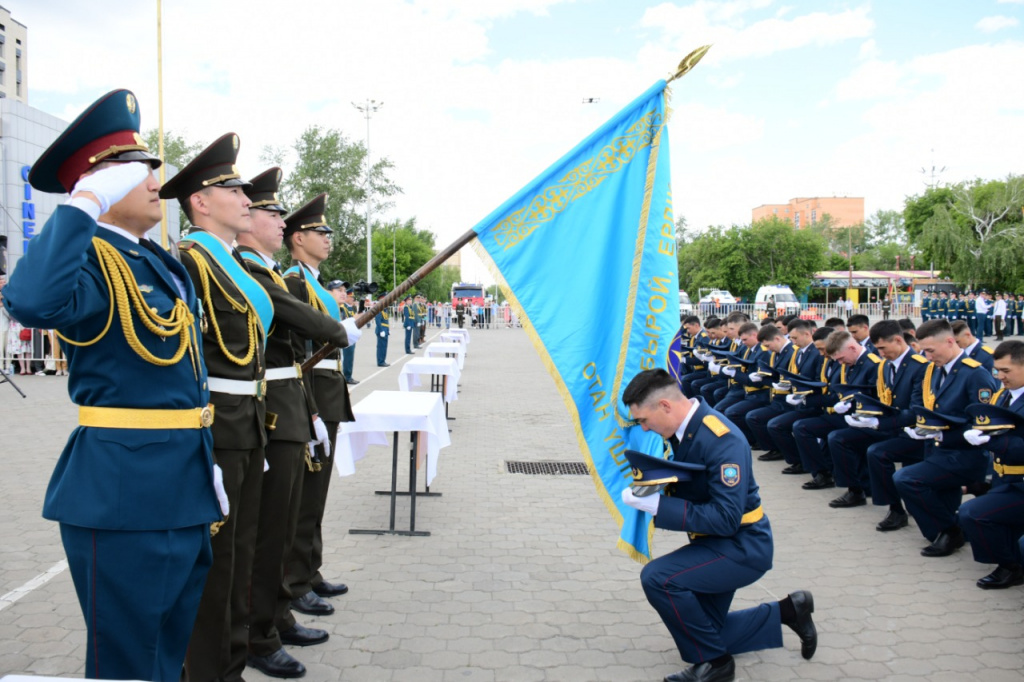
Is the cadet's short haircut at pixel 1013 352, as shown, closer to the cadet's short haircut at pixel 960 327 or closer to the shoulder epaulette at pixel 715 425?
the shoulder epaulette at pixel 715 425

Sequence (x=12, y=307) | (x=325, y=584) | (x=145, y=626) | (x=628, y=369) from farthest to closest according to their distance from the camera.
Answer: (x=325, y=584), (x=628, y=369), (x=145, y=626), (x=12, y=307)

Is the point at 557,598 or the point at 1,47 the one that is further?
the point at 1,47

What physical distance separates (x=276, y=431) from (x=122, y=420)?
127 centimetres

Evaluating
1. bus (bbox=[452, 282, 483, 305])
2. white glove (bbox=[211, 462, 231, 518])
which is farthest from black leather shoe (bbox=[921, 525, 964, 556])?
bus (bbox=[452, 282, 483, 305])

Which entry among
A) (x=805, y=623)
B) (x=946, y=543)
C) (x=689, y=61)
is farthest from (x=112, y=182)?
(x=946, y=543)

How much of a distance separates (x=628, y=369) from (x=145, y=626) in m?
2.46

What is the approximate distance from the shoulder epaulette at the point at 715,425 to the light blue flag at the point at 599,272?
14.3 inches

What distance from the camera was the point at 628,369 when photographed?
3.85 metres

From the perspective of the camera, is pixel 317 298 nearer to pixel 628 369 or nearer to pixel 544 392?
pixel 628 369

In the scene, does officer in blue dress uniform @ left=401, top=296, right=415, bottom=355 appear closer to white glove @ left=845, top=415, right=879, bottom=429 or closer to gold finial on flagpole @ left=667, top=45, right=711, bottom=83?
white glove @ left=845, top=415, right=879, bottom=429

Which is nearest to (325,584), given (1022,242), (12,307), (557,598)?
(557,598)

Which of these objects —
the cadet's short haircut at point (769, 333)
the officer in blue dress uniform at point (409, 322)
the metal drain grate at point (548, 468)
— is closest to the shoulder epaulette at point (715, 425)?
the metal drain grate at point (548, 468)

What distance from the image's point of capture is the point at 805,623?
3.81 m

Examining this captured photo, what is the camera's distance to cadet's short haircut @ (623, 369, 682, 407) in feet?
11.8
